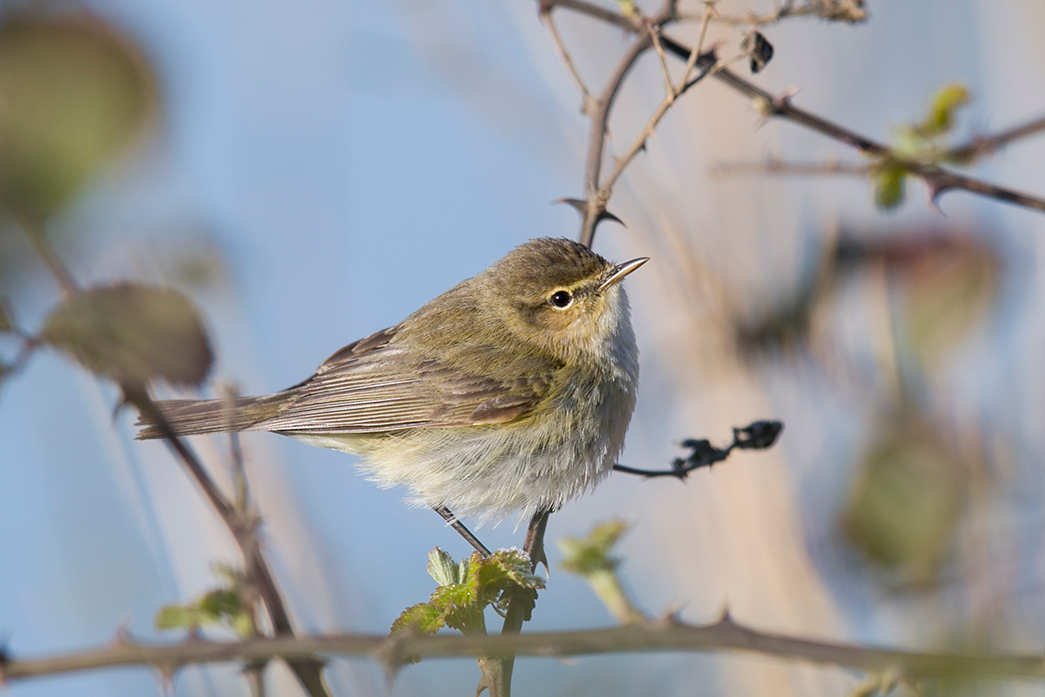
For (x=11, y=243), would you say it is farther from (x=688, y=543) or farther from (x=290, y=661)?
(x=688, y=543)

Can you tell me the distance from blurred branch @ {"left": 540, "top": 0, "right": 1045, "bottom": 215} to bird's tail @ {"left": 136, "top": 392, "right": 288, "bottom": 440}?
1.30 m

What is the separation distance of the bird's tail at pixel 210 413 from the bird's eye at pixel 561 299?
1.11 m

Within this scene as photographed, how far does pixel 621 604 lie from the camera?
62.2 inches

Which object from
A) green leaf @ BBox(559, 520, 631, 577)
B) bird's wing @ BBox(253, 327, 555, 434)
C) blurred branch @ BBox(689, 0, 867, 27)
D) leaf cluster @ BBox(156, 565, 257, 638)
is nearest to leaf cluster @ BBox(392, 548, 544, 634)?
green leaf @ BBox(559, 520, 631, 577)

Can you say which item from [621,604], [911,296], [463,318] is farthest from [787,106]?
[463,318]

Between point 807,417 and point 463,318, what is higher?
point 463,318

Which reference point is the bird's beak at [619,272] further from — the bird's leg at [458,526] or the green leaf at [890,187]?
the green leaf at [890,187]

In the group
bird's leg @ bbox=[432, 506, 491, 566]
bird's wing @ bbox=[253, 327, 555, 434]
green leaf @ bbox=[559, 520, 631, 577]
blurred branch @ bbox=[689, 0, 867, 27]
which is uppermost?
blurred branch @ bbox=[689, 0, 867, 27]

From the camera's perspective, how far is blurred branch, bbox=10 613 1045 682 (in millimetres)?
1009

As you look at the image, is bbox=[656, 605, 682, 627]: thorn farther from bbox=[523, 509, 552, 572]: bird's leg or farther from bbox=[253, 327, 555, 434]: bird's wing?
bbox=[253, 327, 555, 434]: bird's wing

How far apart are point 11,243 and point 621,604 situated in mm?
1109

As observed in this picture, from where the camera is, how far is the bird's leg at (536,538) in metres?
2.75

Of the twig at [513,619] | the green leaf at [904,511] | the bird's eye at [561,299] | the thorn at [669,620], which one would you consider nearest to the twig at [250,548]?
the twig at [513,619]

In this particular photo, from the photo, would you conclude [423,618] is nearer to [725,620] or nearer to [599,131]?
[725,620]
